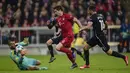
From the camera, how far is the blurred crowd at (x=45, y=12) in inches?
1215

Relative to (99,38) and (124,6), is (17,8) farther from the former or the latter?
(99,38)

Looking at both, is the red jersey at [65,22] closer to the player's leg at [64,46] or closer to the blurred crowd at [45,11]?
the player's leg at [64,46]

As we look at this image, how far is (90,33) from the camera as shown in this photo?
3011 cm

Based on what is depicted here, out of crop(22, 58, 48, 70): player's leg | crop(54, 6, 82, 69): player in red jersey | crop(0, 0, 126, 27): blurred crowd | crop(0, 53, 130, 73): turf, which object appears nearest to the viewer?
crop(0, 53, 130, 73): turf

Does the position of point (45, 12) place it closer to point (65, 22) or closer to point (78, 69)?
point (65, 22)

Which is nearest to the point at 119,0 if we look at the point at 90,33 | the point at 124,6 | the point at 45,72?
the point at 124,6

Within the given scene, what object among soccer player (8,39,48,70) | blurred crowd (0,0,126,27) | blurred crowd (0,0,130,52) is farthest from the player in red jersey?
blurred crowd (0,0,126,27)

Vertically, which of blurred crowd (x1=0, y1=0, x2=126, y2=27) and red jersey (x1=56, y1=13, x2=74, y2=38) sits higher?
red jersey (x1=56, y1=13, x2=74, y2=38)

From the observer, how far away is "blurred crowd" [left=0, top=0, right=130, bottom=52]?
30867mm

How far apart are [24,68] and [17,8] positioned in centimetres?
1486

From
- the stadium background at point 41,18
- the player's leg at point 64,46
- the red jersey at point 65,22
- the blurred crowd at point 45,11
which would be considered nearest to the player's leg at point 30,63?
the player's leg at point 64,46

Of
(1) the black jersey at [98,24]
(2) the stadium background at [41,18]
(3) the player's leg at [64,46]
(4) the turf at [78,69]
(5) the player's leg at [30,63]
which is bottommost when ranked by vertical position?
(2) the stadium background at [41,18]

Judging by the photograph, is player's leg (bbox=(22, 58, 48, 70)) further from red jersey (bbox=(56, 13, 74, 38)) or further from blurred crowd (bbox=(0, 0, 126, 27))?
blurred crowd (bbox=(0, 0, 126, 27))

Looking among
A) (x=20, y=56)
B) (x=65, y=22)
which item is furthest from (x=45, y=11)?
(x=20, y=56)
